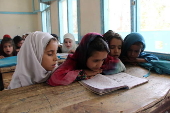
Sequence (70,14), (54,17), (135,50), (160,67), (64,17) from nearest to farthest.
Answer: (160,67) → (135,50) → (70,14) → (64,17) → (54,17)

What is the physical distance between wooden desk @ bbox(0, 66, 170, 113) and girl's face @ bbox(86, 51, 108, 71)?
261 mm

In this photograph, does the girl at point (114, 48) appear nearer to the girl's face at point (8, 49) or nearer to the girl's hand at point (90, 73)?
the girl's hand at point (90, 73)

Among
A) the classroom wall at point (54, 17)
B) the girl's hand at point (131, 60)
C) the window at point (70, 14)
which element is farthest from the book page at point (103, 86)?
the classroom wall at point (54, 17)

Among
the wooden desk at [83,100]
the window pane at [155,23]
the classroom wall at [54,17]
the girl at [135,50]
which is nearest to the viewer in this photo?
the wooden desk at [83,100]

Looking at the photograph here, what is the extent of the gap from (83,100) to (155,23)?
5.57 feet

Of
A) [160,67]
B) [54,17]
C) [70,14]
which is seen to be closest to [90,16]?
[70,14]

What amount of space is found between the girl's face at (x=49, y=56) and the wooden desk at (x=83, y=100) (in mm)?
241

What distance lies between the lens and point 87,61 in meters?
1.16

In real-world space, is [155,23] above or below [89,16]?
below

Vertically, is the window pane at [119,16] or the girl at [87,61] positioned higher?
the window pane at [119,16]

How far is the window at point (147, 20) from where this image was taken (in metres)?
1.82

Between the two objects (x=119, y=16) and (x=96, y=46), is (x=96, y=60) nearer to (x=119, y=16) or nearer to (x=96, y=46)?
(x=96, y=46)

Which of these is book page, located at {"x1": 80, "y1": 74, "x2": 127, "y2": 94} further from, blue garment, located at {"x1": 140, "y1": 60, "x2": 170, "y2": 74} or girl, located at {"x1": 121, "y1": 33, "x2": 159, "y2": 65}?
girl, located at {"x1": 121, "y1": 33, "x2": 159, "y2": 65}

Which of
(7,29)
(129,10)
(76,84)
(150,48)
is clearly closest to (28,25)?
(7,29)
